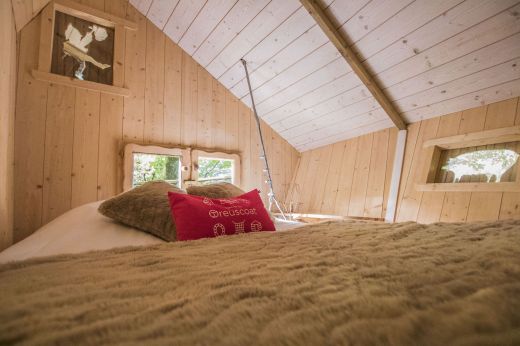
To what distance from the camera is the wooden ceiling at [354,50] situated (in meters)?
1.68

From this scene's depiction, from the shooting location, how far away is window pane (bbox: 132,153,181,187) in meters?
2.43

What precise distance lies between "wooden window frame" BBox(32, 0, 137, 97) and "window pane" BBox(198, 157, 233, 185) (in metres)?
0.94

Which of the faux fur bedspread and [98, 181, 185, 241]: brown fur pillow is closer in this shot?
the faux fur bedspread

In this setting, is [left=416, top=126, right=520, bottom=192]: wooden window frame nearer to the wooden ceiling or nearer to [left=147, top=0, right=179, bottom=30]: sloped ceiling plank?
the wooden ceiling

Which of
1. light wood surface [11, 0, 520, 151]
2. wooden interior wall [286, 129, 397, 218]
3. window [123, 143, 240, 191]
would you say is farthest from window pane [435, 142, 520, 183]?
window [123, 143, 240, 191]

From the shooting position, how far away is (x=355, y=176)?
2705mm

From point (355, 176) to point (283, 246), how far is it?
208 cm

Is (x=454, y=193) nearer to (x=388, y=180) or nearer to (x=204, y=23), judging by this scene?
(x=388, y=180)

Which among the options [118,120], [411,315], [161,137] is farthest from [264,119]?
[411,315]

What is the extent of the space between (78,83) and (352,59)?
2126 millimetres

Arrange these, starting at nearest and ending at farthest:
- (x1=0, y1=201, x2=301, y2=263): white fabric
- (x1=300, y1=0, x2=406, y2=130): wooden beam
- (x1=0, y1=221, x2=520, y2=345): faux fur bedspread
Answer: (x1=0, y1=221, x2=520, y2=345): faux fur bedspread
(x1=0, y1=201, x2=301, y2=263): white fabric
(x1=300, y1=0, x2=406, y2=130): wooden beam

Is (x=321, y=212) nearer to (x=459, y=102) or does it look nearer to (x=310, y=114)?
(x=310, y=114)

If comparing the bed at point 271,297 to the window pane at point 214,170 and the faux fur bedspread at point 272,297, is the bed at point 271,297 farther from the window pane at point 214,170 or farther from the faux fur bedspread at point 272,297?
the window pane at point 214,170

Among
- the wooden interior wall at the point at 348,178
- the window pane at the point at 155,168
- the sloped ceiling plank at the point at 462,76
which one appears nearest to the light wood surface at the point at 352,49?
the sloped ceiling plank at the point at 462,76
